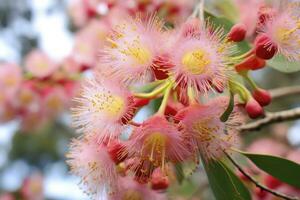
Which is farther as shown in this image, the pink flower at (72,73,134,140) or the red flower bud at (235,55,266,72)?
the red flower bud at (235,55,266,72)

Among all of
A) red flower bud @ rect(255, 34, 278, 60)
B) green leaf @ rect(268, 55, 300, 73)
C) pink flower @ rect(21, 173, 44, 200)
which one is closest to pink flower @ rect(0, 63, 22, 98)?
pink flower @ rect(21, 173, 44, 200)

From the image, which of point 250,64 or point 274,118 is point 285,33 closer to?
point 250,64

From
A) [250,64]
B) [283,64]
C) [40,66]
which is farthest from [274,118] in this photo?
[40,66]

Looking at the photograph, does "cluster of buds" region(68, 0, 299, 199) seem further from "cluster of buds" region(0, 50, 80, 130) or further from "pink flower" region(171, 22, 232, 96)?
"cluster of buds" region(0, 50, 80, 130)

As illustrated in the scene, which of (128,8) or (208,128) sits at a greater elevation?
(208,128)

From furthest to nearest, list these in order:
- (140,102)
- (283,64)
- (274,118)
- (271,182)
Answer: (274,118) → (271,182) → (283,64) → (140,102)

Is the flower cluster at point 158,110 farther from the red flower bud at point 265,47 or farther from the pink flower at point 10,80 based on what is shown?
the pink flower at point 10,80

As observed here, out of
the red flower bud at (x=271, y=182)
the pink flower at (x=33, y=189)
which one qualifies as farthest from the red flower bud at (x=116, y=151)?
the pink flower at (x=33, y=189)
